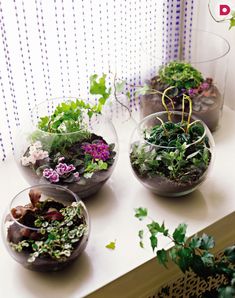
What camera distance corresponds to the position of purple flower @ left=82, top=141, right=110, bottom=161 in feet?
3.64

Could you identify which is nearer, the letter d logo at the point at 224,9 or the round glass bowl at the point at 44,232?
the round glass bowl at the point at 44,232

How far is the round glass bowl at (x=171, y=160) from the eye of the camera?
1.07 meters

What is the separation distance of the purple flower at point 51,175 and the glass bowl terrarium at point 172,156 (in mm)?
180

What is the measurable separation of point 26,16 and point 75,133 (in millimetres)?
283

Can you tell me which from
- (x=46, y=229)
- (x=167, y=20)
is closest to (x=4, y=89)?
(x=46, y=229)

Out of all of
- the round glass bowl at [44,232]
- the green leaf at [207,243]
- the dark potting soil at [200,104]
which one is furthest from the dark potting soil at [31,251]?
the dark potting soil at [200,104]

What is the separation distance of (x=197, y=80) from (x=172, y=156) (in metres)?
0.33

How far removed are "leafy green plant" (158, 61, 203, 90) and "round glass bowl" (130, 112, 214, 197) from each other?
0.19m

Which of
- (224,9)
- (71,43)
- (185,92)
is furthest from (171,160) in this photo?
(224,9)

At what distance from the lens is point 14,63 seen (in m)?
1.15

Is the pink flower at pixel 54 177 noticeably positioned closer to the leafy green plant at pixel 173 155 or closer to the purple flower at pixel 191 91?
the leafy green plant at pixel 173 155

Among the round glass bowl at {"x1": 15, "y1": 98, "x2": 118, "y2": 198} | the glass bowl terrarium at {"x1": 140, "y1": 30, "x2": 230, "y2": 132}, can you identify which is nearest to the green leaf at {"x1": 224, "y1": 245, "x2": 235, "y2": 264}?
the round glass bowl at {"x1": 15, "y1": 98, "x2": 118, "y2": 198}

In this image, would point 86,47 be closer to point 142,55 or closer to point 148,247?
point 142,55

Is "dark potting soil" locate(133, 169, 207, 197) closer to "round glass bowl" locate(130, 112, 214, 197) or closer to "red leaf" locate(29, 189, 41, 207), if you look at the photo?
"round glass bowl" locate(130, 112, 214, 197)
